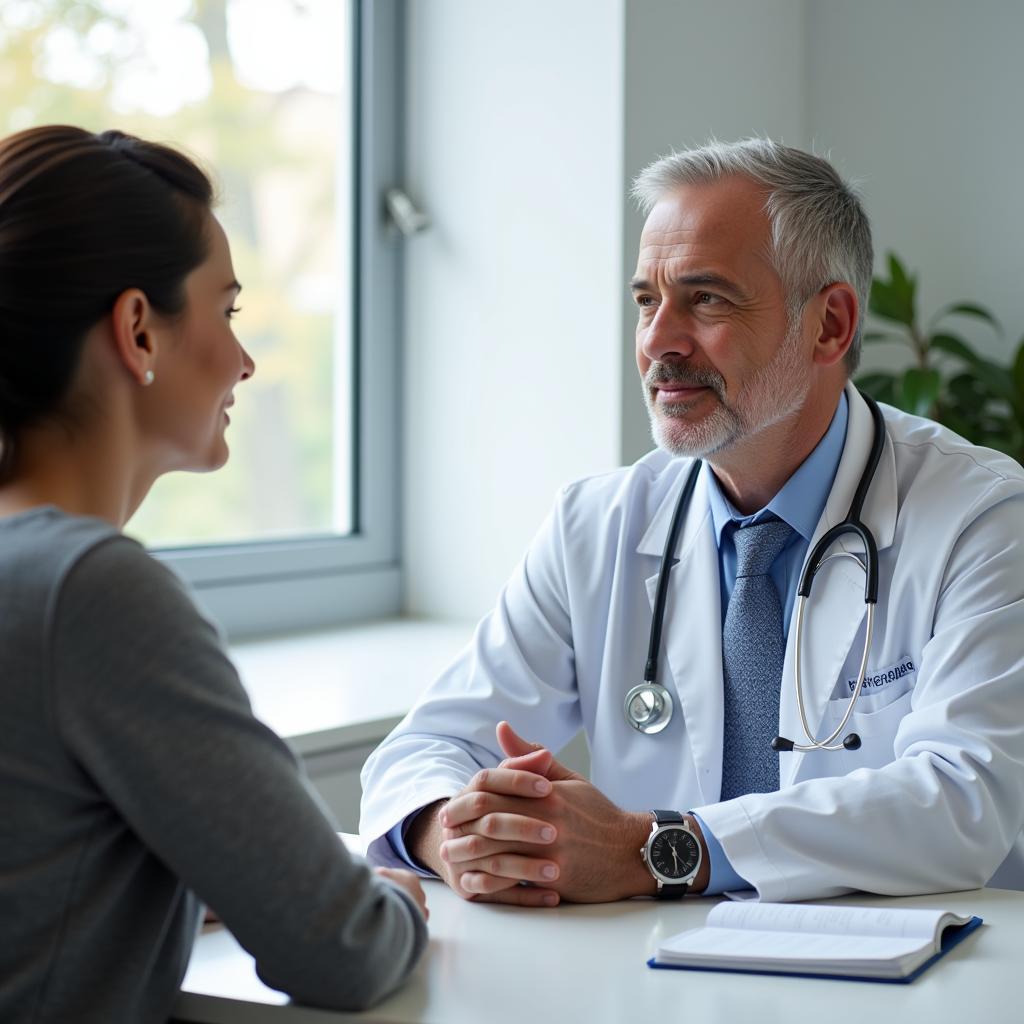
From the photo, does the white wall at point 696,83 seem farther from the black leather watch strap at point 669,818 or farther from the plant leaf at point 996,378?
the black leather watch strap at point 669,818

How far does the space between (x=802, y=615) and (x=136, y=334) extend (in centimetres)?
93

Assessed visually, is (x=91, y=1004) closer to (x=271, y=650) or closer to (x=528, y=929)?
(x=528, y=929)

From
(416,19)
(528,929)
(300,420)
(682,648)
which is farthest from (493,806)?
(416,19)

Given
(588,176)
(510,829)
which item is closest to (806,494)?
(510,829)

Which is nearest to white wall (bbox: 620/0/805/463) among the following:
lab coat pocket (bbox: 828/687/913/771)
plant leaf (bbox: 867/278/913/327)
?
plant leaf (bbox: 867/278/913/327)

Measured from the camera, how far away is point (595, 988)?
3.62 feet

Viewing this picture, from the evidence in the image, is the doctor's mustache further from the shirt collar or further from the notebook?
the notebook

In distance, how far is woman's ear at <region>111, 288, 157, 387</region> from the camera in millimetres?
1063

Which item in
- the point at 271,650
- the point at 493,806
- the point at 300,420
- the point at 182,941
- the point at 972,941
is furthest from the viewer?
the point at 300,420

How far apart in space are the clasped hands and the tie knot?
0.45 meters

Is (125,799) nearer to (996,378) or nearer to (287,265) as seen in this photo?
(287,265)

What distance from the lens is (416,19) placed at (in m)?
2.96

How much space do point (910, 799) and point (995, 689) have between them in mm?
174

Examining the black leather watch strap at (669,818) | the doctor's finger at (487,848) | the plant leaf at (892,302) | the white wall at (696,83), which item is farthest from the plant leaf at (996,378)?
the doctor's finger at (487,848)
